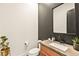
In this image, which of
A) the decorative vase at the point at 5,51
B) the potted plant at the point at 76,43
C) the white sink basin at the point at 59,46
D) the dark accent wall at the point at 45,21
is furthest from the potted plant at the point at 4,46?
the potted plant at the point at 76,43

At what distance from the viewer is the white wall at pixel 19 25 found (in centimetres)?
122

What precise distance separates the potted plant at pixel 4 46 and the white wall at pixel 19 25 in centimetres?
4

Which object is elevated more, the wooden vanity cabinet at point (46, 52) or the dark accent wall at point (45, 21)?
the dark accent wall at point (45, 21)

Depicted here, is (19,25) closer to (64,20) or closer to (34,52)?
(34,52)

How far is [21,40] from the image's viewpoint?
4.06 feet

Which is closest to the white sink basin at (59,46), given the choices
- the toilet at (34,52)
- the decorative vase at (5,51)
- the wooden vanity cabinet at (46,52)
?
the wooden vanity cabinet at (46,52)

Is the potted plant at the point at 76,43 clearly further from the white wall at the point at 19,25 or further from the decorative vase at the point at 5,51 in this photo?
the decorative vase at the point at 5,51

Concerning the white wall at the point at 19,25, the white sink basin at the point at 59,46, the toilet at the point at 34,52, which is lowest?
the toilet at the point at 34,52

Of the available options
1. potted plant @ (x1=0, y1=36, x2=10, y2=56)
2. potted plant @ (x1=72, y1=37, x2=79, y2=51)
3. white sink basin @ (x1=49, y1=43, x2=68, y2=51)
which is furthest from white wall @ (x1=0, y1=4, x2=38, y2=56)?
potted plant @ (x1=72, y1=37, x2=79, y2=51)

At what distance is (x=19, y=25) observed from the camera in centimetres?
124

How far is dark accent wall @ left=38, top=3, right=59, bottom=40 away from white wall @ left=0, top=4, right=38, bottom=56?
0.04 meters

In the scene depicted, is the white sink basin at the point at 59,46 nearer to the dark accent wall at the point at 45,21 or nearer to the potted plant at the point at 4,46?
the dark accent wall at the point at 45,21

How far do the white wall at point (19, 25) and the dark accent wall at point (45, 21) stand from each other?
45 mm

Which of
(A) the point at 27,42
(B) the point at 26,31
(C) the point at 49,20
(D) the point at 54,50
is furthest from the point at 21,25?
(D) the point at 54,50
